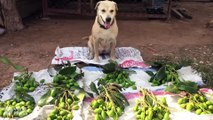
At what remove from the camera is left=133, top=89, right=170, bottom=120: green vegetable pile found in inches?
109

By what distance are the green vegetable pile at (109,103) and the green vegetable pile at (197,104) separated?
0.57m

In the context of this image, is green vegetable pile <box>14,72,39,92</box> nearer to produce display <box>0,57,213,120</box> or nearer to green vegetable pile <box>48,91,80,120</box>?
produce display <box>0,57,213,120</box>

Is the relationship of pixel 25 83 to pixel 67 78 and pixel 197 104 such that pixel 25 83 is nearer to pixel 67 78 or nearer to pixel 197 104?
pixel 67 78

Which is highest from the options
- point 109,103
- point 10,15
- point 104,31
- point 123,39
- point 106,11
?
point 106,11

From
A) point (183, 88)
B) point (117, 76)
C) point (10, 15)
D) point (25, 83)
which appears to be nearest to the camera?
point (183, 88)

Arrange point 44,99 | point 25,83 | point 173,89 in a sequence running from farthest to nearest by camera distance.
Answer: point 25,83 → point 173,89 → point 44,99

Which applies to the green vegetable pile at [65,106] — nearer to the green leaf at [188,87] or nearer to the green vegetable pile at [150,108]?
the green vegetable pile at [150,108]

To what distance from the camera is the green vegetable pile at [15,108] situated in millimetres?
2852

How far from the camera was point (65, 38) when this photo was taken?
5992 mm

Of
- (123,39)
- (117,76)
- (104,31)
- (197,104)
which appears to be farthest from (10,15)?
(197,104)

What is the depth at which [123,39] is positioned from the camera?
5.98 metres

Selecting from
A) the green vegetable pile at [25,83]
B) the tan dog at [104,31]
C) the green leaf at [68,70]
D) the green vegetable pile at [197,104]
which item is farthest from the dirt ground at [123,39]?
the green vegetable pile at [197,104]

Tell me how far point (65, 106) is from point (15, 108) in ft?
1.53

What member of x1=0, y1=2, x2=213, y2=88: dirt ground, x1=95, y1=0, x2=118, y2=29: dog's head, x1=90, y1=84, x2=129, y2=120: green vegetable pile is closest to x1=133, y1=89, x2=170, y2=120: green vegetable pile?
x1=90, y1=84, x2=129, y2=120: green vegetable pile
